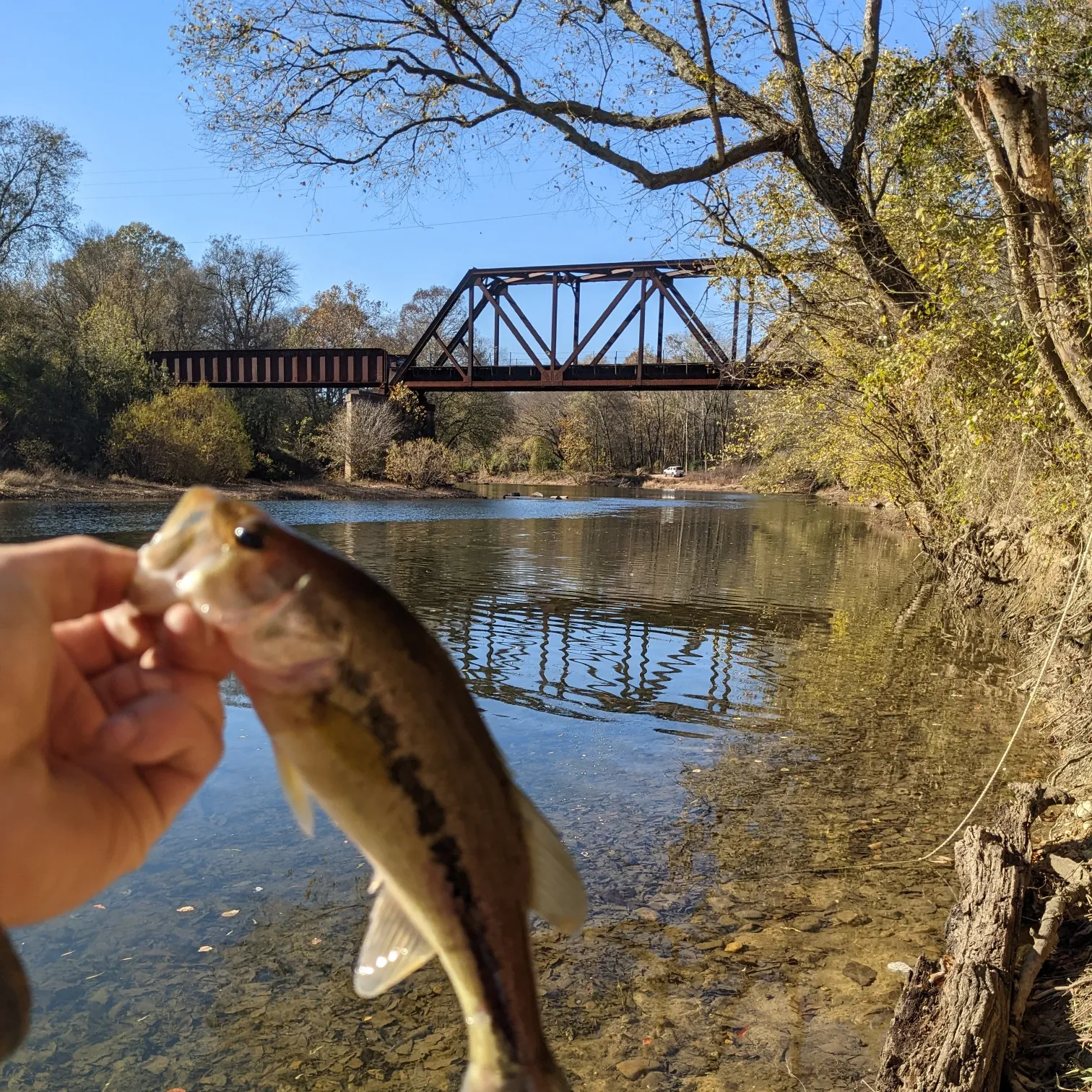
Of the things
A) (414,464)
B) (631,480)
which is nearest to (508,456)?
(631,480)

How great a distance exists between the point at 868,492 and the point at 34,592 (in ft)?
76.4

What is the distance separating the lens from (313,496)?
2136 inches

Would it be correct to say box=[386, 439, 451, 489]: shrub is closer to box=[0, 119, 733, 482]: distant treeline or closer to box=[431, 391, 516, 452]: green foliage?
box=[0, 119, 733, 482]: distant treeline

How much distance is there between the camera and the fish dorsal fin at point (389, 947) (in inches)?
65.2

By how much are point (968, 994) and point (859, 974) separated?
137 centimetres

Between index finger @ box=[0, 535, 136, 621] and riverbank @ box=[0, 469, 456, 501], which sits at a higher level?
index finger @ box=[0, 535, 136, 621]

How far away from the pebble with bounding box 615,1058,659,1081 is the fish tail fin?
3.46m

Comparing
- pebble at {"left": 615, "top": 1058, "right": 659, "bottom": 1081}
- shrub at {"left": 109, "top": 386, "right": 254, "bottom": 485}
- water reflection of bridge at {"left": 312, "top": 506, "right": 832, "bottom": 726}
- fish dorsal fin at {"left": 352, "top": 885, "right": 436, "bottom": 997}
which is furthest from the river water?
shrub at {"left": 109, "top": 386, "right": 254, "bottom": 485}

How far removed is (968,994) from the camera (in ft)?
13.3

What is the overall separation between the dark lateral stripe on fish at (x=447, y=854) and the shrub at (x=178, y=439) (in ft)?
174

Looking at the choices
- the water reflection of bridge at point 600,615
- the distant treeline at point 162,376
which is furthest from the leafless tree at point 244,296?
the water reflection of bridge at point 600,615

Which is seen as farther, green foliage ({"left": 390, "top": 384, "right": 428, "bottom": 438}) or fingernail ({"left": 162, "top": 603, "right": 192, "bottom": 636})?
green foliage ({"left": 390, "top": 384, "right": 428, "bottom": 438})

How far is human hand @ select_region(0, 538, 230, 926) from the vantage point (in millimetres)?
1616

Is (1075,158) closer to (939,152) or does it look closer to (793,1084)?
(939,152)
